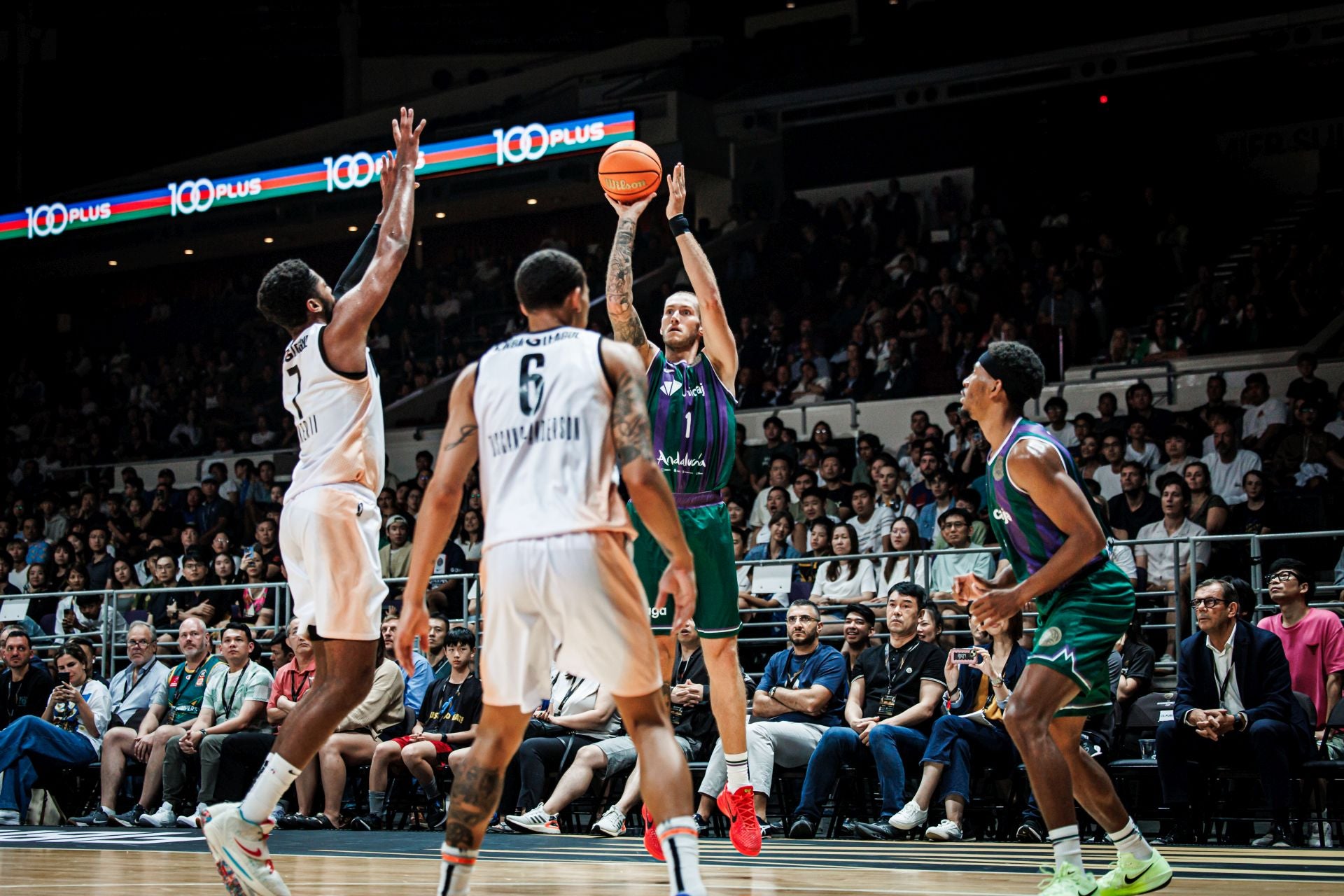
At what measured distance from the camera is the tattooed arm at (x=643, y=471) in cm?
400

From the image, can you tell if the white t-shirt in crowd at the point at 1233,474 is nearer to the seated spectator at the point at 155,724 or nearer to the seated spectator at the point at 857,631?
the seated spectator at the point at 857,631

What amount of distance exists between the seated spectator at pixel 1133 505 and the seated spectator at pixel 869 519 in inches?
77.8

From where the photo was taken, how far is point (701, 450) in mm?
6660

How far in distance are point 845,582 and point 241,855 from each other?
24.8 ft

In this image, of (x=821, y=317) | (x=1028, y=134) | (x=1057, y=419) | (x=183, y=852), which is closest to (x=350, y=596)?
(x=183, y=852)

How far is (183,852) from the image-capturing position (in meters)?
7.79

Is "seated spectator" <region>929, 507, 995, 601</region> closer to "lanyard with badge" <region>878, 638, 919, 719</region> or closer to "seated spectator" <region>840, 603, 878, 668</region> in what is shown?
"seated spectator" <region>840, 603, 878, 668</region>

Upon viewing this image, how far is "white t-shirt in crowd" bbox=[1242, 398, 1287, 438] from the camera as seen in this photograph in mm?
13031

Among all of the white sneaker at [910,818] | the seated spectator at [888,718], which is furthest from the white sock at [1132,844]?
the seated spectator at [888,718]

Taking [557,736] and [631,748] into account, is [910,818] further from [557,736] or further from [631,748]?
[557,736]

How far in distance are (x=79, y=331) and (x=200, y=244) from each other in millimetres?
3545

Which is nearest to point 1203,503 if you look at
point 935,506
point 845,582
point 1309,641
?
point 1309,641

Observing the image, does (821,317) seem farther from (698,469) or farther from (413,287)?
(698,469)

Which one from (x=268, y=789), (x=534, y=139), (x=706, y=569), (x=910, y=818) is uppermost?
(x=534, y=139)
